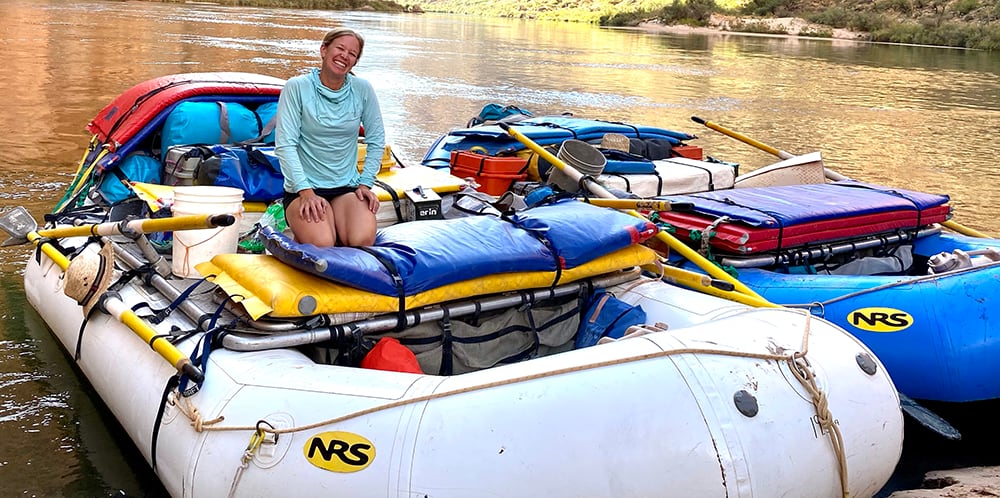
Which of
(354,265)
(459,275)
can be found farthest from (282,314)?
(459,275)

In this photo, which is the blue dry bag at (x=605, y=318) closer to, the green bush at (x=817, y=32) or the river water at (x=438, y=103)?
the river water at (x=438, y=103)

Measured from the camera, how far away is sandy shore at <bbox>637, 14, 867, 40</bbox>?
Answer: 51356mm

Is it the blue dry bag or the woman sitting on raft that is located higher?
the woman sitting on raft

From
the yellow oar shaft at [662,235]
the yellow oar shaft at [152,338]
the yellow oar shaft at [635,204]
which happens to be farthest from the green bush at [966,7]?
the yellow oar shaft at [152,338]

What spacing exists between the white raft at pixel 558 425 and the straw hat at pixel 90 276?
74 cm

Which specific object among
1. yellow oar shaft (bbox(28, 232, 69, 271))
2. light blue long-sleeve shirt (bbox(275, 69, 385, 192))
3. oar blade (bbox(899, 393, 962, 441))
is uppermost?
light blue long-sleeve shirt (bbox(275, 69, 385, 192))

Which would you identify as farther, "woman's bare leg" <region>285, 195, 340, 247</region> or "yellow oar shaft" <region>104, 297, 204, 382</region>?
"woman's bare leg" <region>285, 195, 340, 247</region>

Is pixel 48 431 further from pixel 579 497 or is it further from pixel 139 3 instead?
pixel 139 3

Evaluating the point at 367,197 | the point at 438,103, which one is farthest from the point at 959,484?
the point at 438,103

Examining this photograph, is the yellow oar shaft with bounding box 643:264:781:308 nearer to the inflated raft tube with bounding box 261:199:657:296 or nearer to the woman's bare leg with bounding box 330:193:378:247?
the inflated raft tube with bounding box 261:199:657:296

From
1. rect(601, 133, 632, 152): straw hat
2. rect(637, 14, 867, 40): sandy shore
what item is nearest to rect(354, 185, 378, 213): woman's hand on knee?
rect(601, 133, 632, 152): straw hat

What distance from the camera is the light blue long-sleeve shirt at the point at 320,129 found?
14.0ft

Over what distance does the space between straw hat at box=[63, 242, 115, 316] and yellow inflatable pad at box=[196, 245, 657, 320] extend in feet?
1.28

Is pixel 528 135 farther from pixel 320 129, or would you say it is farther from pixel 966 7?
pixel 966 7
